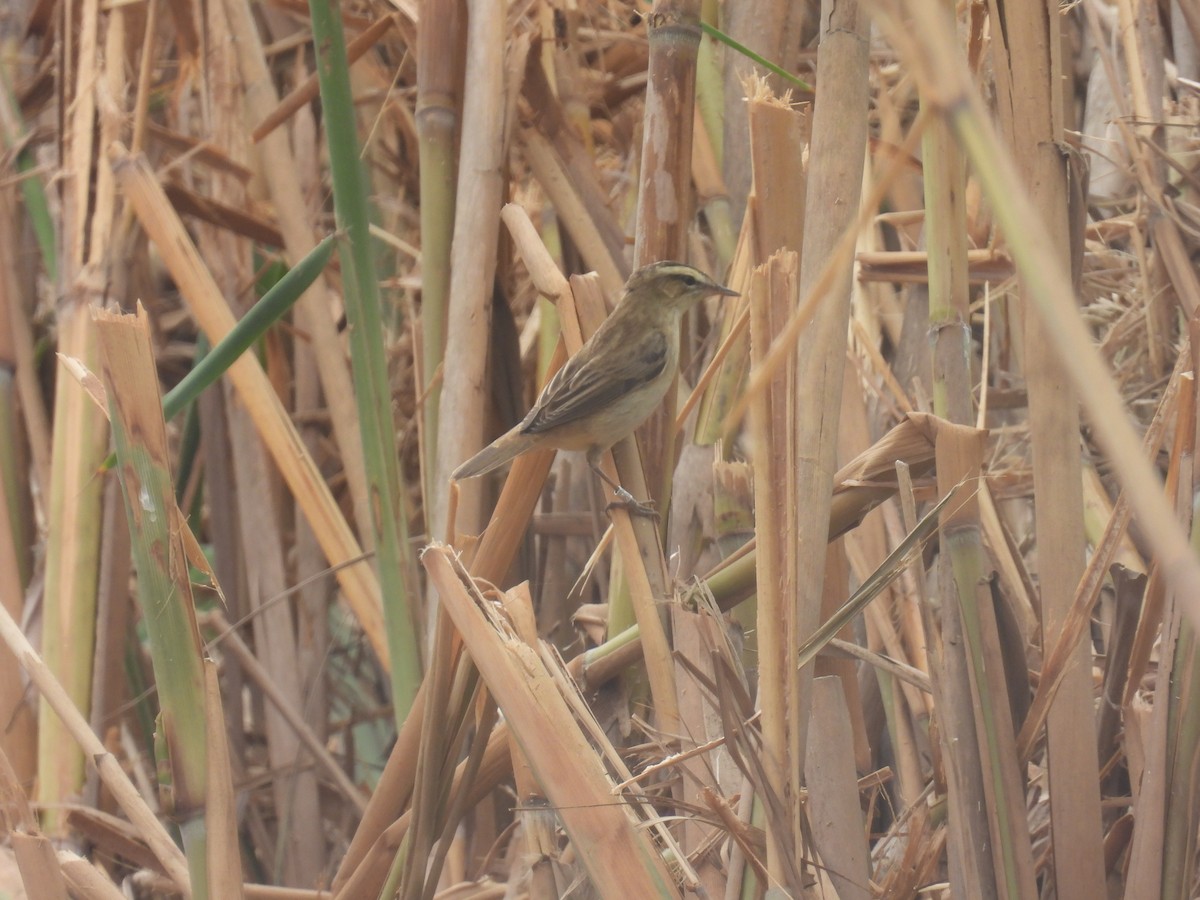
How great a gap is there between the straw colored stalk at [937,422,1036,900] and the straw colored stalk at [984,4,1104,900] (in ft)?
0.20

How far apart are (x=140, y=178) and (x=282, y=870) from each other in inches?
65.7

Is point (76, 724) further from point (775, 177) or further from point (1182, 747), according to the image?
point (1182, 747)

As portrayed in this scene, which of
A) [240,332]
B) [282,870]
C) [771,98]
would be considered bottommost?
[282,870]

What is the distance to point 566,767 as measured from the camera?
4.29ft

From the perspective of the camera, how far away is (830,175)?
1.42 meters

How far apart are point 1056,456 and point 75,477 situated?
72.8 inches

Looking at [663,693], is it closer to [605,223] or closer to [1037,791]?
[1037,791]

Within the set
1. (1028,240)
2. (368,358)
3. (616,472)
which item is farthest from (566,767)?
(368,358)

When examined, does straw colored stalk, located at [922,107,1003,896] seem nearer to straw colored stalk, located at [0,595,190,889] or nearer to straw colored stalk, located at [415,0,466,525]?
straw colored stalk, located at [415,0,466,525]

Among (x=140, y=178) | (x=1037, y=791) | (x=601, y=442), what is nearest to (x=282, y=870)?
(x=601, y=442)

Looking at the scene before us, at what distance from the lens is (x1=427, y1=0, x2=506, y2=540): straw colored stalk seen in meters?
2.11

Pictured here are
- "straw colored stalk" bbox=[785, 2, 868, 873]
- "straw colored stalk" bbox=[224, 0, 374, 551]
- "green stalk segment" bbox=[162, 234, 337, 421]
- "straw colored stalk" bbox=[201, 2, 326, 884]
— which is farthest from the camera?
"straw colored stalk" bbox=[201, 2, 326, 884]

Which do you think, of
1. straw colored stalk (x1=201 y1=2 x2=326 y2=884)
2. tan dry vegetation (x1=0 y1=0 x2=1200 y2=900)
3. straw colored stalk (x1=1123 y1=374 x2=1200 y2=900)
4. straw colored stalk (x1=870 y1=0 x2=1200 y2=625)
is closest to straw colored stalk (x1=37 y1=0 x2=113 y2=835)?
tan dry vegetation (x1=0 y1=0 x2=1200 y2=900)

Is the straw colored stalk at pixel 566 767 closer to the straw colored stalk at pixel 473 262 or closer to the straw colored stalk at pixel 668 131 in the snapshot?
the straw colored stalk at pixel 668 131
